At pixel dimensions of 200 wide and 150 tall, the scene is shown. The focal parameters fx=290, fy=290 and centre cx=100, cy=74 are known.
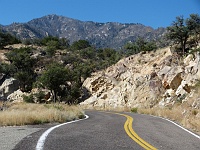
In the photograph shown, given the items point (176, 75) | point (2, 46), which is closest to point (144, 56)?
point (176, 75)

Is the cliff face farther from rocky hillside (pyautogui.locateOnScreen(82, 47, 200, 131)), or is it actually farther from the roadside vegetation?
the roadside vegetation

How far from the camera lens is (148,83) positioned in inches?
1609

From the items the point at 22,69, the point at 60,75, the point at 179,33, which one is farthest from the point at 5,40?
the point at 179,33

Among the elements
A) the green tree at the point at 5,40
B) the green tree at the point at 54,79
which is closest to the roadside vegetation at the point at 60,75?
the green tree at the point at 54,79

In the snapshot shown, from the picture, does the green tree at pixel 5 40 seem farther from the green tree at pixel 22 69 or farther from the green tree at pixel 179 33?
the green tree at pixel 179 33

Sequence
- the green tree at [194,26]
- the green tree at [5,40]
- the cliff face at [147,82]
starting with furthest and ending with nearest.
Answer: the green tree at [5,40] → the green tree at [194,26] → the cliff face at [147,82]

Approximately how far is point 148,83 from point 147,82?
0.43 meters

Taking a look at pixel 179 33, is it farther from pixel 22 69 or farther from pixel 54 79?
pixel 22 69

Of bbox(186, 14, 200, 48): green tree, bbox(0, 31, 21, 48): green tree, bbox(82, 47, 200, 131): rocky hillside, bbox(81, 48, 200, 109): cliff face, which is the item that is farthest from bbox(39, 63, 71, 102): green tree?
bbox(0, 31, 21, 48): green tree

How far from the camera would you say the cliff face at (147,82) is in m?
33.8

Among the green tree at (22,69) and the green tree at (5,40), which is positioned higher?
the green tree at (5,40)

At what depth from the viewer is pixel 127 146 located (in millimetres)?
7664

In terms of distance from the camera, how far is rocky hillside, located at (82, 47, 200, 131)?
33.0 metres

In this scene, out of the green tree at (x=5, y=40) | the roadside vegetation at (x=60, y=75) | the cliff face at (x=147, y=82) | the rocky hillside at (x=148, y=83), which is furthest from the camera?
the green tree at (x=5, y=40)
